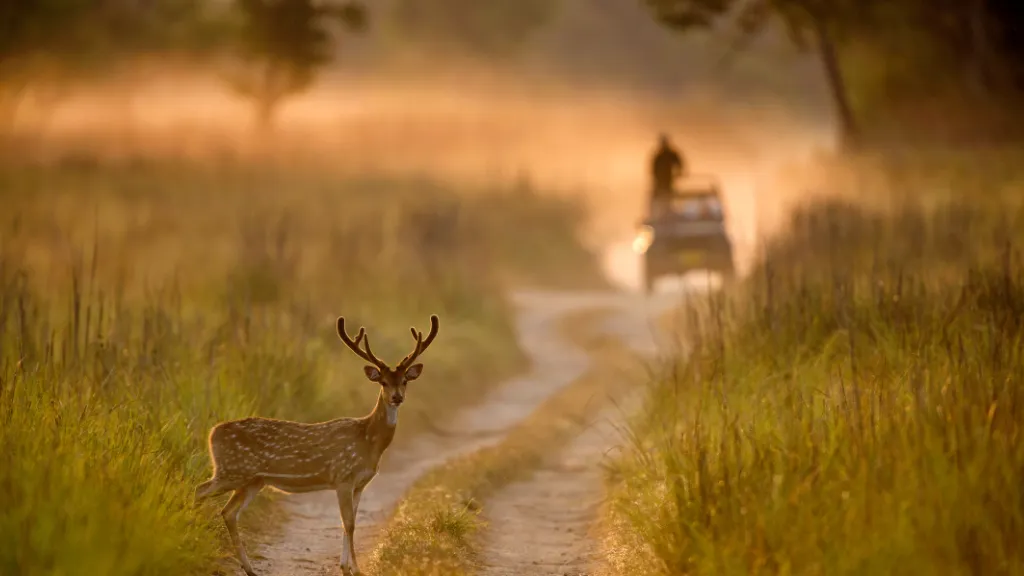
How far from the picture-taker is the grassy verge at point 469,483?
962 cm

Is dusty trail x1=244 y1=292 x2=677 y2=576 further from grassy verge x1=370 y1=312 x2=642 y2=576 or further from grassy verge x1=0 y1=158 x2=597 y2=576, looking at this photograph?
grassy verge x1=0 y1=158 x2=597 y2=576

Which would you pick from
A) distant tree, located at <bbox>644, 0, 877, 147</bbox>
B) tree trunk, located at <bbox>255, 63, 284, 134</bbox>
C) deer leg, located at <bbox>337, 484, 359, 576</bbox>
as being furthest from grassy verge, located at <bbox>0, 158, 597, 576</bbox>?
tree trunk, located at <bbox>255, 63, 284, 134</bbox>

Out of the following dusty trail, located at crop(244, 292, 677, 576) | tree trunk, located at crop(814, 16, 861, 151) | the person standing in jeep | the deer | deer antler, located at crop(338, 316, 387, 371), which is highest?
tree trunk, located at crop(814, 16, 861, 151)

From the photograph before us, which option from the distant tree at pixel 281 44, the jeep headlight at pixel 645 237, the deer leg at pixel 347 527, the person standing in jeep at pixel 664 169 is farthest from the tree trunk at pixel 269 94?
the deer leg at pixel 347 527

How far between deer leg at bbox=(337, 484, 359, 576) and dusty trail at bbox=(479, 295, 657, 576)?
2.75ft

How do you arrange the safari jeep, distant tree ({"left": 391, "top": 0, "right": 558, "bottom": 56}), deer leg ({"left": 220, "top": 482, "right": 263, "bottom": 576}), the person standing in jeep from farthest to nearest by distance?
distant tree ({"left": 391, "top": 0, "right": 558, "bottom": 56}) < the person standing in jeep < the safari jeep < deer leg ({"left": 220, "top": 482, "right": 263, "bottom": 576})

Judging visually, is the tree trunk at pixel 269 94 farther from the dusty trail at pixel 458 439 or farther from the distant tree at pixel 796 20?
the dusty trail at pixel 458 439

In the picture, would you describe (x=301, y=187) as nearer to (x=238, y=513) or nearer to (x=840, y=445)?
(x=238, y=513)

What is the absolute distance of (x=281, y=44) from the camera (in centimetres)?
4853

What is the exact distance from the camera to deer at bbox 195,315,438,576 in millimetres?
9414

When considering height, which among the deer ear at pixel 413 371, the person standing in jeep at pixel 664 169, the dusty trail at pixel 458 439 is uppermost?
the person standing in jeep at pixel 664 169

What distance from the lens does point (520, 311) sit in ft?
80.9

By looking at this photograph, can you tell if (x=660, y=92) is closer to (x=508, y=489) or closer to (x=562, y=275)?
(x=562, y=275)

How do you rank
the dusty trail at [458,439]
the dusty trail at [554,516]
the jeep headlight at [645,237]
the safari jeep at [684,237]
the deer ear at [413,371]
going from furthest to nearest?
the jeep headlight at [645,237] → the safari jeep at [684,237] → the dusty trail at [458,439] → the dusty trail at [554,516] → the deer ear at [413,371]
